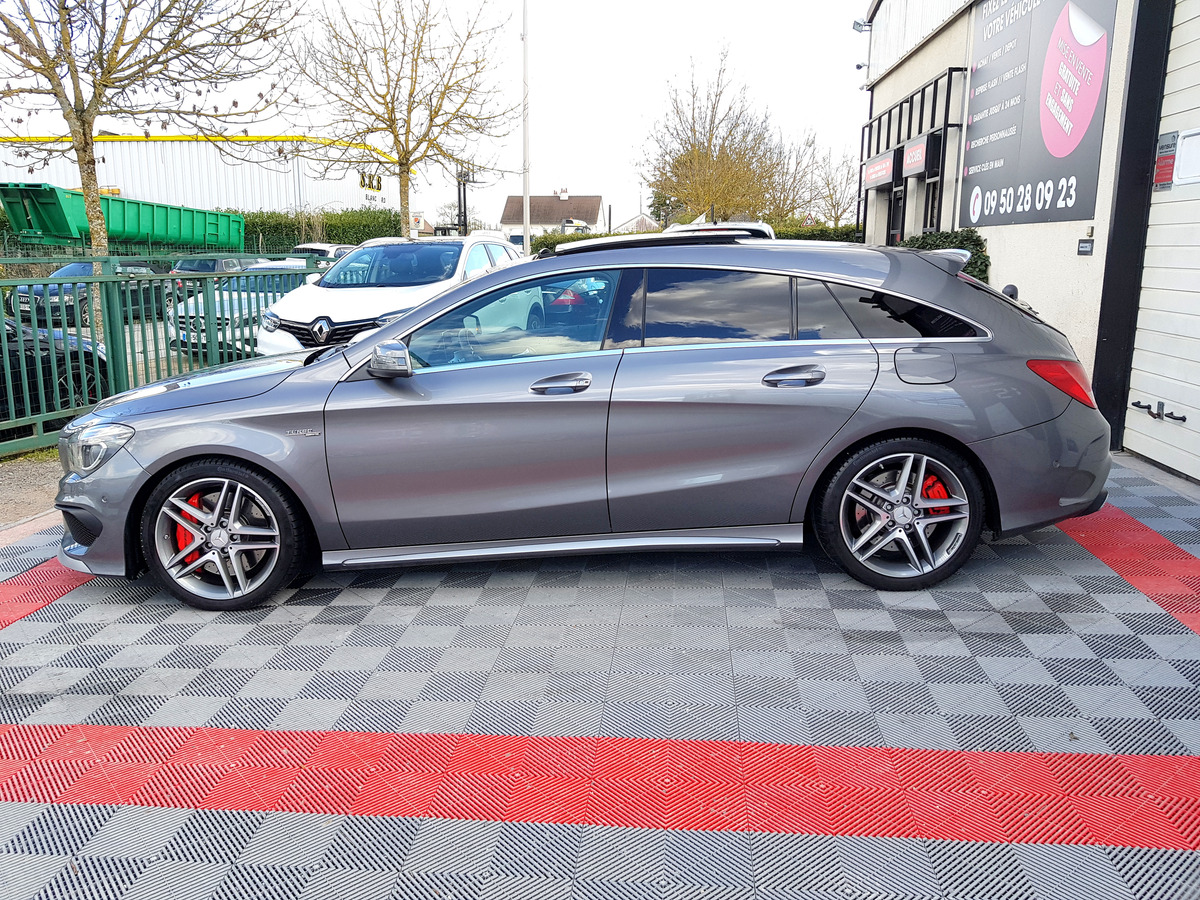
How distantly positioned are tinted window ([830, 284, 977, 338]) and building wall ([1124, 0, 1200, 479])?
3.11m

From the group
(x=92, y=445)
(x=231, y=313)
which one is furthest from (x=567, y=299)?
(x=231, y=313)

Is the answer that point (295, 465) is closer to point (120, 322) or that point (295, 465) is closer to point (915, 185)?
point (120, 322)

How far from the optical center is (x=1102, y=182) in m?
7.91

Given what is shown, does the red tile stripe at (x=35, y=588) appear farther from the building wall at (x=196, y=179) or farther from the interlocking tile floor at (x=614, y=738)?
the building wall at (x=196, y=179)

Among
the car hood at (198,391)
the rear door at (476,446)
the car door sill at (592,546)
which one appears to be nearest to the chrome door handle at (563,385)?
the rear door at (476,446)

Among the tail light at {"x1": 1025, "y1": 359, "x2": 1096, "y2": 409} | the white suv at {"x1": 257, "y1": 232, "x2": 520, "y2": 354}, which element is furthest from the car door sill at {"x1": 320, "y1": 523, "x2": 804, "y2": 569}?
the white suv at {"x1": 257, "y1": 232, "x2": 520, "y2": 354}

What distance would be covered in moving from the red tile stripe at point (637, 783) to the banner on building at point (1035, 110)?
22.4 ft

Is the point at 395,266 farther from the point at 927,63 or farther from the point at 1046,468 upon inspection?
the point at 927,63

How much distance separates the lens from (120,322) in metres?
8.34

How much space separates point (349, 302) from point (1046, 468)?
7230 millimetres

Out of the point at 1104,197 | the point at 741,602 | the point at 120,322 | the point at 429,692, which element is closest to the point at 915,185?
the point at 1104,197

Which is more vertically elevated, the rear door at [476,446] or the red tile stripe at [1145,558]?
the rear door at [476,446]

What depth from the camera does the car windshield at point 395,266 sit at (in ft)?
33.8

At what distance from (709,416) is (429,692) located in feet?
5.54
